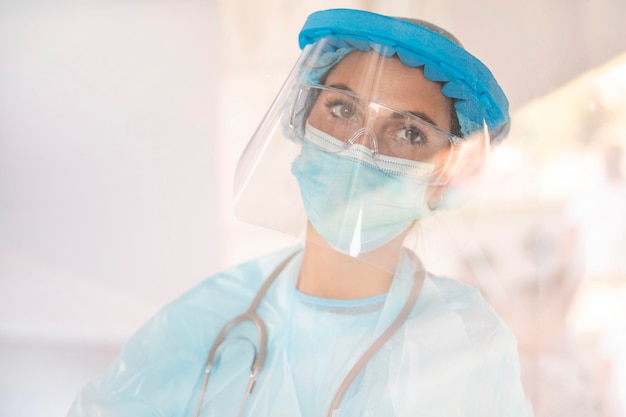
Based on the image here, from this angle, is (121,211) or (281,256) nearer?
(281,256)

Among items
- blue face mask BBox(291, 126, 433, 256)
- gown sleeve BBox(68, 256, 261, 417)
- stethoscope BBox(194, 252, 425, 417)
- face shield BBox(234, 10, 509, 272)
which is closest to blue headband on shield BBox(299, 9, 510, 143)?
face shield BBox(234, 10, 509, 272)

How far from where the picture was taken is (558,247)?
1.02 metres

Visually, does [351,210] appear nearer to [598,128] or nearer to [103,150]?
[598,128]

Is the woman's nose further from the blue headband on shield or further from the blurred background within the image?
the blurred background

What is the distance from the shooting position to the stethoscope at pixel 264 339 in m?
0.95

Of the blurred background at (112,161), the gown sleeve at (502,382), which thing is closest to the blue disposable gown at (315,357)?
the gown sleeve at (502,382)

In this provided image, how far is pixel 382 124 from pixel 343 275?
11.6 inches

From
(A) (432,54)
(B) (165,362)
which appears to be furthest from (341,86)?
(B) (165,362)

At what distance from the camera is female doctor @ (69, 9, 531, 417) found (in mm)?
927

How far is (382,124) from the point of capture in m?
0.94

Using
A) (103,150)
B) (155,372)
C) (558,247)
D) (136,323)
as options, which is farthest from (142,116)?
(558,247)

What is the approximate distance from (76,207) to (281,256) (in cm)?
70

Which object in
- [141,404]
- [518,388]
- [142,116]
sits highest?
[142,116]

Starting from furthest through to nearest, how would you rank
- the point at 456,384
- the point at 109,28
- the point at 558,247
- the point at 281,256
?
1. the point at 109,28
2. the point at 281,256
3. the point at 558,247
4. the point at 456,384
